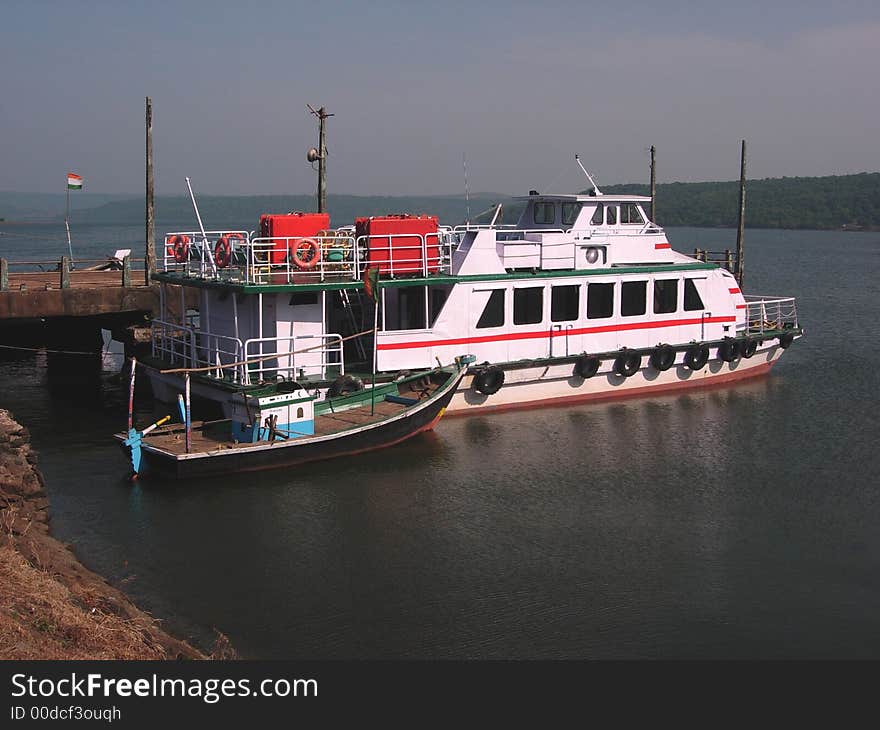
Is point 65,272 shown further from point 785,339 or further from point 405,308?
point 785,339

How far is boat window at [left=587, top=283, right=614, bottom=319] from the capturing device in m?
25.3

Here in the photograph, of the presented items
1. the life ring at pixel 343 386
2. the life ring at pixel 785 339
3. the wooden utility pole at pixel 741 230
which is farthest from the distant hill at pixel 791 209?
the life ring at pixel 343 386

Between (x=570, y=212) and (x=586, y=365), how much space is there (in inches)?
172

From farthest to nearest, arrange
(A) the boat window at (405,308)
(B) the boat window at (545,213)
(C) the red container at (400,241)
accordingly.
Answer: (B) the boat window at (545,213) → (A) the boat window at (405,308) → (C) the red container at (400,241)

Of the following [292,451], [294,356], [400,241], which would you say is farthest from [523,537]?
[400,241]

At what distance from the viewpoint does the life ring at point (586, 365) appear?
82.0 feet

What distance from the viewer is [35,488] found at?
16.5 m

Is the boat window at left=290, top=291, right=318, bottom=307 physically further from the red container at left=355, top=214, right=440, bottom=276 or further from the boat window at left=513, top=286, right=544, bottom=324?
the boat window at left=513, top=286, right=544, bottom=324

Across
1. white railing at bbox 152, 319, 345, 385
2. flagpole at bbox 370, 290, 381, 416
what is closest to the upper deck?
flagpole at bbox 370, 290, 381, 416

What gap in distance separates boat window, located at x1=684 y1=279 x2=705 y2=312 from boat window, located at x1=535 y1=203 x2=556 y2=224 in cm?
384

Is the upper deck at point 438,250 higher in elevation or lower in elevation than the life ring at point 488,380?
higher

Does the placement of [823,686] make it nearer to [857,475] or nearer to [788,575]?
[788,575]

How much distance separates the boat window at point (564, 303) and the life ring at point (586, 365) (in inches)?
39.3

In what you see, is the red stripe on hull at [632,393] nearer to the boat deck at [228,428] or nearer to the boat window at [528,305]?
the boat window at [528,305]
